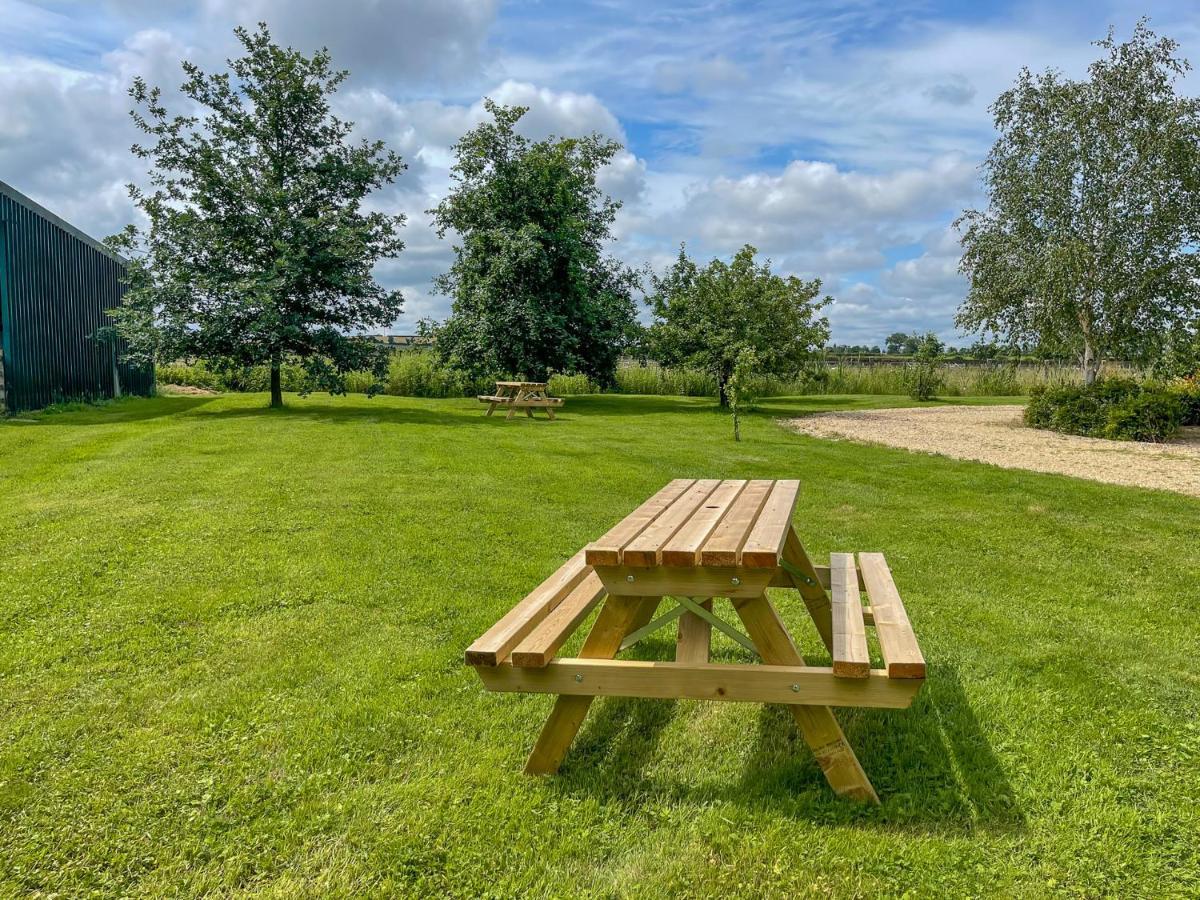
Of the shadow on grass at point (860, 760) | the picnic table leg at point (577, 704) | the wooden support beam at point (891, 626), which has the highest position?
the wooden support beam at point (891, 626)

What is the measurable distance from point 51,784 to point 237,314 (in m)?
15.0

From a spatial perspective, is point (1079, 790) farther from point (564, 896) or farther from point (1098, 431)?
point (1098, 431)

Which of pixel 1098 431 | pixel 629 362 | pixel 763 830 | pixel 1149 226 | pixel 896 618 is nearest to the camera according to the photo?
pixel 763 830

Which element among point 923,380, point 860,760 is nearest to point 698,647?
point 860,760

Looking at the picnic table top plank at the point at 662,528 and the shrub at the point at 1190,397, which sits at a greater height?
the shrub at the point at 1190,397

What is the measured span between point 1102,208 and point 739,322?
799 cm

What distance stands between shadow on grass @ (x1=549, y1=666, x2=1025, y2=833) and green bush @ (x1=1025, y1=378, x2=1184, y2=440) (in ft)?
41.8

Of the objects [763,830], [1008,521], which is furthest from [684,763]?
[1008,521]

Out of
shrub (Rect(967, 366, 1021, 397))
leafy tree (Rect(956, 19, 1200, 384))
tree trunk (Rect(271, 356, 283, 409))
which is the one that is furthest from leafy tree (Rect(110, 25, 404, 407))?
shrub (Rect(967, 366, 1021, 397))

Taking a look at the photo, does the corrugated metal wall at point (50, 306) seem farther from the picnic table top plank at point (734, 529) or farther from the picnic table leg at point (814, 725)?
the picnic table leg at point (814, 725)

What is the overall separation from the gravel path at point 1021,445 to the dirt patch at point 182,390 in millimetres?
18809

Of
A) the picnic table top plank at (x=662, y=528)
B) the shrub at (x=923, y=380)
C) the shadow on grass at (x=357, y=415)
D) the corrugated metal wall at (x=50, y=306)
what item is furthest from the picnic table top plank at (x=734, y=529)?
the shrub at (x=923, y=380)

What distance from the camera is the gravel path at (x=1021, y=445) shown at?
960cm

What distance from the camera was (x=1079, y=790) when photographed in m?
2.61
